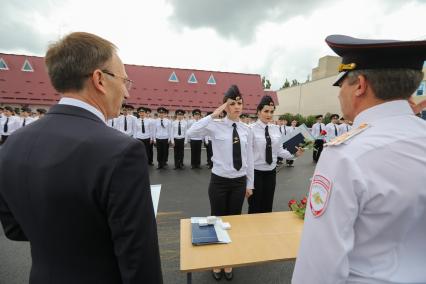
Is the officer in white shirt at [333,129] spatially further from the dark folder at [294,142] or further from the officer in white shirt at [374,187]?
the officer in white shirt at [374,187]

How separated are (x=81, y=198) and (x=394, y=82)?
128cm

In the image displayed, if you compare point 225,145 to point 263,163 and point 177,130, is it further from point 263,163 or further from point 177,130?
point 177,130

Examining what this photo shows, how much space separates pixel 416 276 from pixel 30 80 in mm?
21341

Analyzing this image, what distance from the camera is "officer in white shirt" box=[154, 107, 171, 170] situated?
31.1 ft

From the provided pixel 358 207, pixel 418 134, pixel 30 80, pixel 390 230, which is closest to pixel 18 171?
pixel 358 207

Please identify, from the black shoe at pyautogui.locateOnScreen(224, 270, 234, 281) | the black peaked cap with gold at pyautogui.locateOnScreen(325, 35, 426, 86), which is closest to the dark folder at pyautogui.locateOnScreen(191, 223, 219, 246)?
the black shoe at pyautogui.locateOnScreen(224, 270, 234, 281)

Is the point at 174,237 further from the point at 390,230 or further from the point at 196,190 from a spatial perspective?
the point at 390,230

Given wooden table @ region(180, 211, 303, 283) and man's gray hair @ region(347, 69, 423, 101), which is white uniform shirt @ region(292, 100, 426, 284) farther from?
wooden table @ region(180, 211, 303, 283)

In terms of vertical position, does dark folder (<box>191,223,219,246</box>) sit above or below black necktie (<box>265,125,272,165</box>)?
below

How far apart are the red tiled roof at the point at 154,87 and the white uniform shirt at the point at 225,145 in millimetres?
15409

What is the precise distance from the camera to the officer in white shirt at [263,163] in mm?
3740

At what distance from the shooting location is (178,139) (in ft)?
32.5

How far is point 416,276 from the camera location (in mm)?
953

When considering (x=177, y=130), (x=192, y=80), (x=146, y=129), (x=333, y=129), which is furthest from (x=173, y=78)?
(x=333, y=129)
